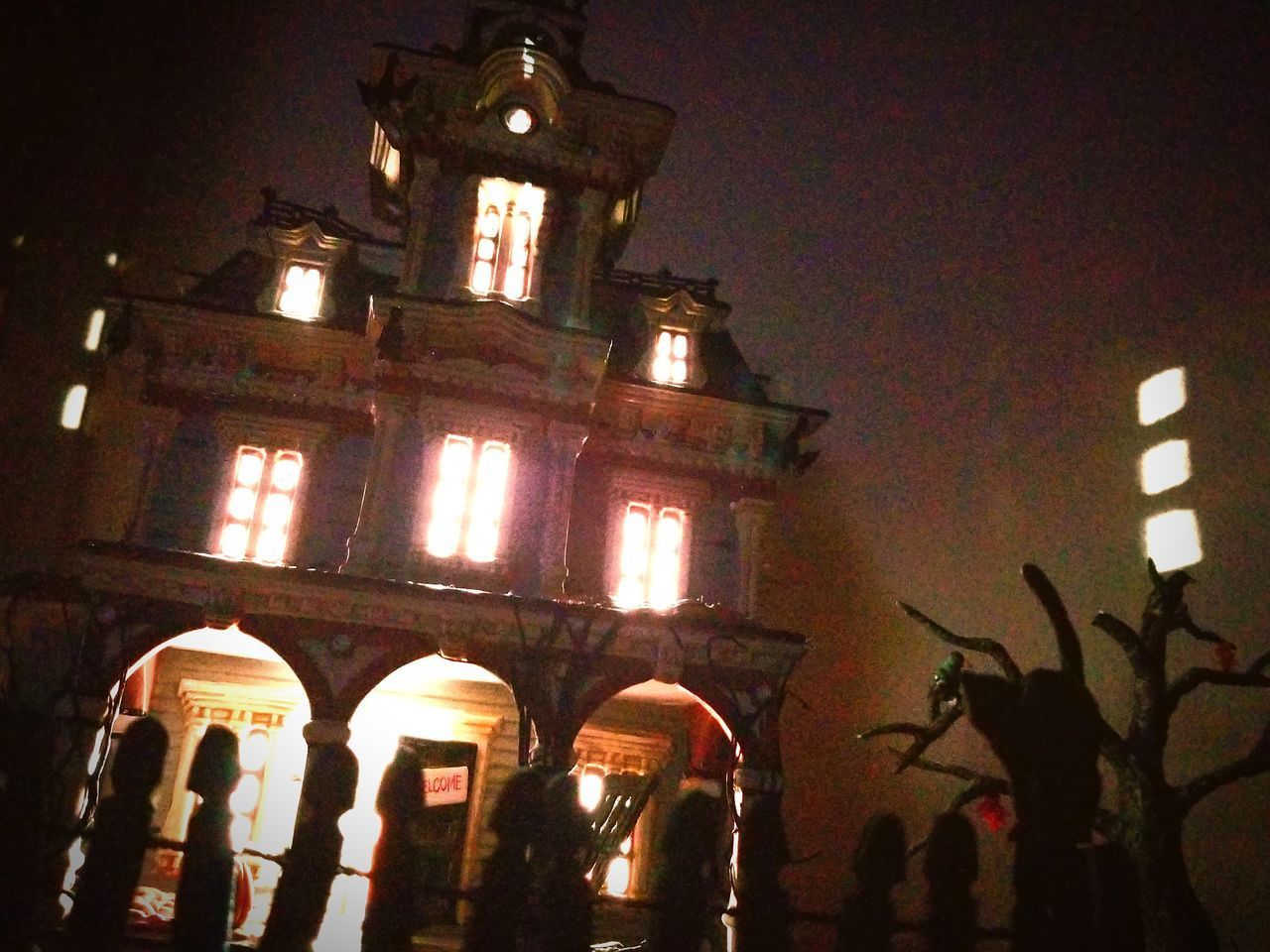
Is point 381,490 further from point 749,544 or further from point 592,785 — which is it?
point 749,544

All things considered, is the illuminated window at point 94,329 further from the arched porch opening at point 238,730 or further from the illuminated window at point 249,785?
the illuminated window at point 249,785

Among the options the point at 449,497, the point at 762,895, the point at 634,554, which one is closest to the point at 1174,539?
the point at 634,554

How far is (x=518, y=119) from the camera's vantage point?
17.9 m

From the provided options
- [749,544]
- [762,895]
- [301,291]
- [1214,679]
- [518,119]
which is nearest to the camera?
[762,895]

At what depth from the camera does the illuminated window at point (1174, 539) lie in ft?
59.3

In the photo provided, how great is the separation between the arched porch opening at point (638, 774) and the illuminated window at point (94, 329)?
14450mm

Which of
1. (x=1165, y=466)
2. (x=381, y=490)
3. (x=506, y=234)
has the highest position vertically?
(x=506, y=234)

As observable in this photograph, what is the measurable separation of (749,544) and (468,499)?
5336mm

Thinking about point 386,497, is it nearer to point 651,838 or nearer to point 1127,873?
point 651,838

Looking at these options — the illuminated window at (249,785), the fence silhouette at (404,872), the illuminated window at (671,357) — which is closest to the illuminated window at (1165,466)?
the illuminated window at (671,357)

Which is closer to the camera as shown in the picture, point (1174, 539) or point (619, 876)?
point (619, 876)

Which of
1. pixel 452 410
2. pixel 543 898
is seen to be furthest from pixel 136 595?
pixel 543 898

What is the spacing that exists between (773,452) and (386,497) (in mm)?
7418

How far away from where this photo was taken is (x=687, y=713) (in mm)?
16797
